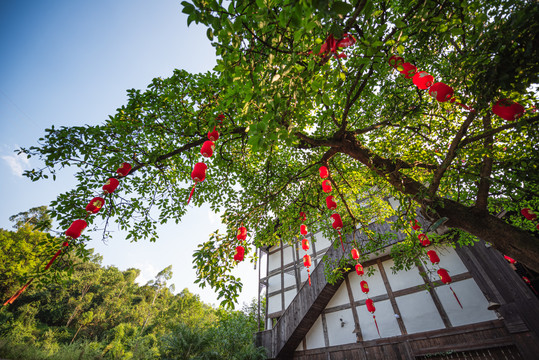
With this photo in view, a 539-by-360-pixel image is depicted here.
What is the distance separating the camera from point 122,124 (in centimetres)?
445

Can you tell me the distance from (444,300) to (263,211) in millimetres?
7150

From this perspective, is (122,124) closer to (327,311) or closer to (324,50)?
(324,50)

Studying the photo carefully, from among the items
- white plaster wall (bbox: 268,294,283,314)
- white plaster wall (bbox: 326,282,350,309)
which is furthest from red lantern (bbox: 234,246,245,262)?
white plaster wall (bbox: 268,294,283,314)

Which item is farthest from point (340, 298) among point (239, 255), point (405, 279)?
point (239, 255)

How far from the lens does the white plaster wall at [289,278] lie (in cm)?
1163

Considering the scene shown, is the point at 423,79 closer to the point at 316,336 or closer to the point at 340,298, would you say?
the point at 340,298

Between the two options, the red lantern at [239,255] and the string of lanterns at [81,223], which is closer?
the string of lanterns at [81,223]

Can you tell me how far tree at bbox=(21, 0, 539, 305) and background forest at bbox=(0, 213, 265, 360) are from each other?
311 inches

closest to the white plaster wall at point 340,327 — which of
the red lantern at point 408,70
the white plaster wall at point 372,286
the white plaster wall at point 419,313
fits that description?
the white plaster wall at point 372,286

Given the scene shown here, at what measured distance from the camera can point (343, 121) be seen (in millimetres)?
4008

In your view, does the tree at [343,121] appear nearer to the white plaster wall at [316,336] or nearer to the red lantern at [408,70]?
the red lantern at [408,70]

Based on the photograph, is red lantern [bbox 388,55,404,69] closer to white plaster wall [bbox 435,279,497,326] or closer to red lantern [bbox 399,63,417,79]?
red lantern [bbox 399,63,417,79]

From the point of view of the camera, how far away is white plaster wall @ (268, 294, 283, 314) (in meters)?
11.6

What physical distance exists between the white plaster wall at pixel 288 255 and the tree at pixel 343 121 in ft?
23.1
